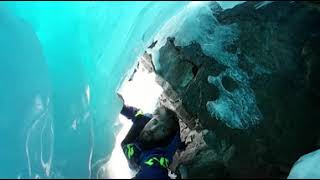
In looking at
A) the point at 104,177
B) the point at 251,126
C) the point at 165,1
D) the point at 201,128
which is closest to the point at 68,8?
the point at 165,1

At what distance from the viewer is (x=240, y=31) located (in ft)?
8.46

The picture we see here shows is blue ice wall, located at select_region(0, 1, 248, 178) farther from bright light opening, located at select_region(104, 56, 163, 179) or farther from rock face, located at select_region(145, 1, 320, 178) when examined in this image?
rock face, located at select_region(145, 1, 320, 178)

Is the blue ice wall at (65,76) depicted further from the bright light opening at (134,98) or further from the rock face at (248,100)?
the rock face at (248,100)

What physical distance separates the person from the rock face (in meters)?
0.09

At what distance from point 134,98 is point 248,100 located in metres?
0.79

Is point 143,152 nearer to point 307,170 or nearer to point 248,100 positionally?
point 248,100

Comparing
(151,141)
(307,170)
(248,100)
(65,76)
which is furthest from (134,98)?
(307,170)

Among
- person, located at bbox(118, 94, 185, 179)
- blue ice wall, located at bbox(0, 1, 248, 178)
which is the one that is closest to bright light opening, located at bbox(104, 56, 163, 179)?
person, located at bbox(118, 94, 185, 179)

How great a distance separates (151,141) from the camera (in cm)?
258

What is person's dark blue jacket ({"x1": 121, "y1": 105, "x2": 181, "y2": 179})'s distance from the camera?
2.41 metres

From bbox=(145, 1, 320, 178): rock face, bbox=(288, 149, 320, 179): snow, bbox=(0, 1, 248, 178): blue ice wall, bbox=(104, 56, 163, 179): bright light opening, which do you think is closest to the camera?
bbox=(288, 149, 320, 179): snow

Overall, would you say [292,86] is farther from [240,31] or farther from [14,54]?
[14,54]

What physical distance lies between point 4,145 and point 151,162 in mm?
898

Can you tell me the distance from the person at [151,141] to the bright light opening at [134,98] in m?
0.06
